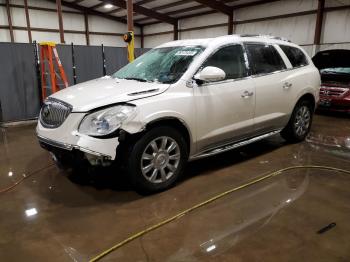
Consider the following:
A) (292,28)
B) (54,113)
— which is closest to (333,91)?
(292,28)

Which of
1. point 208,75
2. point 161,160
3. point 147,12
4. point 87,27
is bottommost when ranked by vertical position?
point 161,160

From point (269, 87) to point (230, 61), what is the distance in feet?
2.20

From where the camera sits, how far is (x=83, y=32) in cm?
1747

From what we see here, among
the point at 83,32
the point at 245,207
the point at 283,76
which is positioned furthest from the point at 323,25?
the point at 83,32

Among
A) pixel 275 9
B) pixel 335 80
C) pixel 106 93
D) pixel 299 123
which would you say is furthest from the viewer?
pixel 275 9

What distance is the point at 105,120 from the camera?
101 inches

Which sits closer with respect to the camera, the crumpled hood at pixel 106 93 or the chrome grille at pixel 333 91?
the crumpled hood at pixel 106 93

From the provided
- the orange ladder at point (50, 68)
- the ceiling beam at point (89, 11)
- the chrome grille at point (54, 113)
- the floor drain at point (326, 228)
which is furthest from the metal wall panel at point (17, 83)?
the ceiling beam at point (89, 11)

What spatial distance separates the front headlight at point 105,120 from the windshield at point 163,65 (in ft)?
2.10

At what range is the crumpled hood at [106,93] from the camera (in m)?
2.65

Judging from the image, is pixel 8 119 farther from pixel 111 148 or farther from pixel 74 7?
pixel 74 7

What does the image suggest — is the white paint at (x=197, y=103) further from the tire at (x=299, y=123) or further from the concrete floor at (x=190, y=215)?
the concrete floor at (x=190, y=215)

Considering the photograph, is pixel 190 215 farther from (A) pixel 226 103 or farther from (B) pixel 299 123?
(B) pixel 299 123

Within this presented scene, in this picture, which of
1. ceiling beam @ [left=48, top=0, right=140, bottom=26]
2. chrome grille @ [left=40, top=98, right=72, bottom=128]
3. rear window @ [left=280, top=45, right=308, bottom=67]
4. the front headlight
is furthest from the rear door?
ceiling beam @ [left=48, top=0, right=140, bottom=26]
